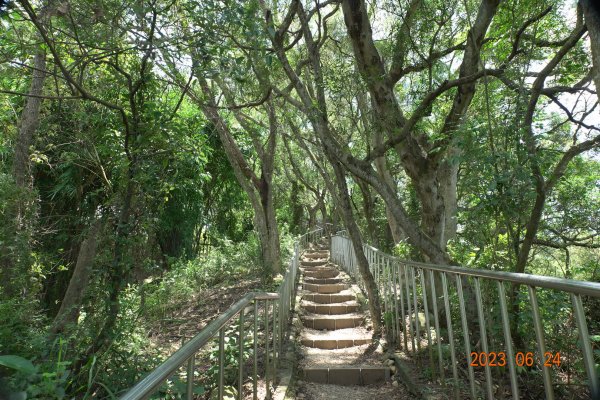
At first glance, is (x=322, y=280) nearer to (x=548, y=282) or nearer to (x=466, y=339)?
(x=466, y=339)

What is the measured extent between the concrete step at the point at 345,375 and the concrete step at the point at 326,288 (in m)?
4.52

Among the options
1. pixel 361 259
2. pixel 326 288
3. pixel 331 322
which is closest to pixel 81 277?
pixel 361 259

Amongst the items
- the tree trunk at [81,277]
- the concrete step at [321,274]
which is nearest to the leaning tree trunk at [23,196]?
the tree trunk at [81,277]

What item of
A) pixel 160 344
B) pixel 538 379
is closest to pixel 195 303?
pixel 160 344

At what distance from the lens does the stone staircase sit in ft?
15.5

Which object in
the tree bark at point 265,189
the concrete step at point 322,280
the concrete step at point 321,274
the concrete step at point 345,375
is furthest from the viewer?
the concrete step at point 321,274

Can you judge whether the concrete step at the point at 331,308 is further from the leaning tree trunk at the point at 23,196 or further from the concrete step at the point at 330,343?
the leaning tree trunk at the point at 23,196

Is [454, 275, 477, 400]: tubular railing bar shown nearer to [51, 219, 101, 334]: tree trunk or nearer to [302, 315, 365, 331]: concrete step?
[51, 219, 101, 334]: tree trunk

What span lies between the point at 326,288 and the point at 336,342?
139 inches

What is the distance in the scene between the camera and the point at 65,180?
8.23 m

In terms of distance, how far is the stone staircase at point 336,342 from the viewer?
186 inches

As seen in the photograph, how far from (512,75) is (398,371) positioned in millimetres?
3522

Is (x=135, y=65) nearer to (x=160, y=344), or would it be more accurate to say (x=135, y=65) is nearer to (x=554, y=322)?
(x=160, y=344)

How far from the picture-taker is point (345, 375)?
4.75 meters
